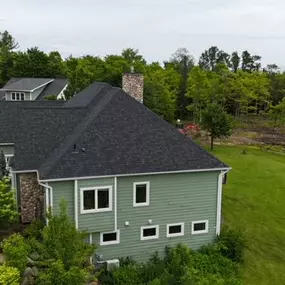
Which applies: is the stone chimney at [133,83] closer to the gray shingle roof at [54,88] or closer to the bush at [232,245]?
the bush at [232,245]

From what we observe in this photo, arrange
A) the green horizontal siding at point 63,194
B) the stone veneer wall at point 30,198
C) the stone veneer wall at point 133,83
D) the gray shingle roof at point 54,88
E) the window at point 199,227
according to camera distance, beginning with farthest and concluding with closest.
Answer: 1. the gray shingle roof at point 54,88
2. the stone veneer wall at point 133,83
3. the window at point 199,227
4. the stone veneer wall at point 30,198
5. the green horizontal siding at point 63,194

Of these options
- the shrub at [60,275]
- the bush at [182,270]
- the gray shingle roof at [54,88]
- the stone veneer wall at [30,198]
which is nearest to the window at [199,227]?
the bush at [182,270]

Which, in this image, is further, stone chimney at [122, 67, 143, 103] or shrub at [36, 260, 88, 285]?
stone chimney at [122, 67, 143, 103]

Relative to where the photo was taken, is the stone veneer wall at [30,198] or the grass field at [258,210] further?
the grass field at [258,210]

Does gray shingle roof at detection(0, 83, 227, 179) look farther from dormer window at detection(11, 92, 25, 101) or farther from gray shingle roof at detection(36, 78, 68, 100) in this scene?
A: dormer window at detection(11, 92, 25, 101)

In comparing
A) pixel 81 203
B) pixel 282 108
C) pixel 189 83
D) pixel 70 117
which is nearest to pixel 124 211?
pixel 81 203

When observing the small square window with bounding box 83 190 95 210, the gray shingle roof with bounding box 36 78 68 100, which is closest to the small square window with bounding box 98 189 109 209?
the small square window with bounding box 83 190 95 210
